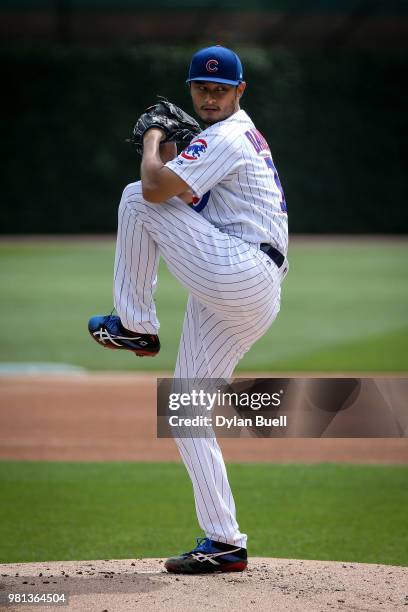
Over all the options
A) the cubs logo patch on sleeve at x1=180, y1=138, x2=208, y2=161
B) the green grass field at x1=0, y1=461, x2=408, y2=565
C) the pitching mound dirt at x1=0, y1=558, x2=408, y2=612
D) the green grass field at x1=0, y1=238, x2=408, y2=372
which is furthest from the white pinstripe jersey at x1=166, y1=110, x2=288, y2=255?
the green grass field at x1=0, y1=238, x2=408, y2=372

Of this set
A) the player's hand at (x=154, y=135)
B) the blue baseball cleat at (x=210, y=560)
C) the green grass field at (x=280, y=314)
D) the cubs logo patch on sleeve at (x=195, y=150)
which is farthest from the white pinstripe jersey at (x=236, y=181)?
the green grass field at (x=280, y=314)

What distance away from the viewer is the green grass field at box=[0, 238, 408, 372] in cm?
1197

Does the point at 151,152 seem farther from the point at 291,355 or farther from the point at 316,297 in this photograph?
the point at 316,297

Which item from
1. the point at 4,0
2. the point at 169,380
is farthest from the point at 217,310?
the point at 4,0

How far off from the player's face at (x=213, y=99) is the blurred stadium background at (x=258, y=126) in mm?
7266

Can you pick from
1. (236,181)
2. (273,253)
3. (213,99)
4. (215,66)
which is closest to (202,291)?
(273,253)

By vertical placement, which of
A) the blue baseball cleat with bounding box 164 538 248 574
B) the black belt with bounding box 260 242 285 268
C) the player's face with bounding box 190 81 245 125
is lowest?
the blue baseball cleat with bounding box 164 538 248 574

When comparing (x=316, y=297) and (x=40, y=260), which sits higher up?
(x=40, y=260)

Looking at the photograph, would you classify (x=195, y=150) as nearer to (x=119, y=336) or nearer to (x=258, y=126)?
(x=119, y=336)

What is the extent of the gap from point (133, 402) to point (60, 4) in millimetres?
22884

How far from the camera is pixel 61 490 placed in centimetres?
705

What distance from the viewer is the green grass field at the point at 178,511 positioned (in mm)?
5727

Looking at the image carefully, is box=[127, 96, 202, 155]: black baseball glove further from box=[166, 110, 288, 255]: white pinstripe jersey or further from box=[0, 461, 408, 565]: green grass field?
box=[0, 461, 408, 565]: green grass field

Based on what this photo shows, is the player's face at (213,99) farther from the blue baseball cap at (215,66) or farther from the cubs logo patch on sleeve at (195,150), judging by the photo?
the cubs logo patch on sleeve at (195,150)
